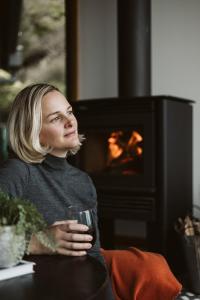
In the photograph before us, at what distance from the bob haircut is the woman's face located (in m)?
0.03

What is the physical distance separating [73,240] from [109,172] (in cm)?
212

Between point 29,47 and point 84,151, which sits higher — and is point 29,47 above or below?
above

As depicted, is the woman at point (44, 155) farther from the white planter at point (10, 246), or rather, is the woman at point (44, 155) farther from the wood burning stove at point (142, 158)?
the wood burning stove at point (142, 158)

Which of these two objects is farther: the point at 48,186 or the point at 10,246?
the point at 48,186

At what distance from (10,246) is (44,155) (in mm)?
508

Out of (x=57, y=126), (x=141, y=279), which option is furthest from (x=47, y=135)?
(x=141, y=279)

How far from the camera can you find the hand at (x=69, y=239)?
4.40 ft

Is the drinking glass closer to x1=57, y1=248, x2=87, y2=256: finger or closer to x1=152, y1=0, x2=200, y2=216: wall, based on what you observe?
x1=57, y1=248, x2=87, y2=256: finger

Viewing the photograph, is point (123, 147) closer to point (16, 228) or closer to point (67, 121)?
point (67, 121)

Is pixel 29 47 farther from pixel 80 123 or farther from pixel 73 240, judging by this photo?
pixel 73 240

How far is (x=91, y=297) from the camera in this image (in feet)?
3.80

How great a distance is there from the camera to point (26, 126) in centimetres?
171

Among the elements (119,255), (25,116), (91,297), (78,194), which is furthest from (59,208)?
(91,297)

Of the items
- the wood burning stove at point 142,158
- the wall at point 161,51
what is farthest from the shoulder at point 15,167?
the wall at point 161,51
